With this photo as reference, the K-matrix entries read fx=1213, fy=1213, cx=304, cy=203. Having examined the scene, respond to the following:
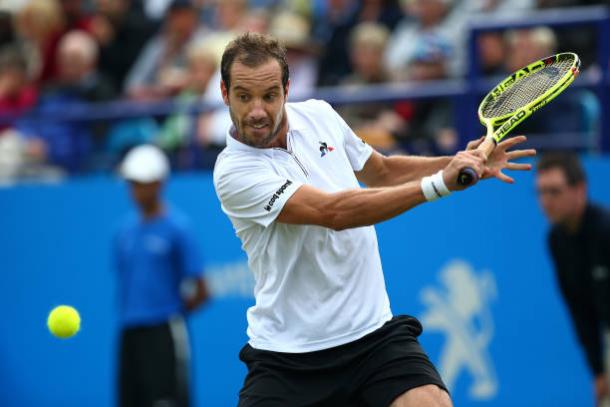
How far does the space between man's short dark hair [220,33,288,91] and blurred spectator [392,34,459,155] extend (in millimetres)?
4497

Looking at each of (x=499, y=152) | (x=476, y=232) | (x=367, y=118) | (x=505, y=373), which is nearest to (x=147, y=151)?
(x=367, y=118)

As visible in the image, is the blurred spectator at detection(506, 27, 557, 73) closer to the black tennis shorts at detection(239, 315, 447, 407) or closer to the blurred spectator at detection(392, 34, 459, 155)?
the blurred spectator at detection(392, 34, 459, 155)

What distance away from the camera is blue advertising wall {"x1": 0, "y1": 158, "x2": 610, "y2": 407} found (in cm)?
1021

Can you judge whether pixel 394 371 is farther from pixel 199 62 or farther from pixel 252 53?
pixel 199 62

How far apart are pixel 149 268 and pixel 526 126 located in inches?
130

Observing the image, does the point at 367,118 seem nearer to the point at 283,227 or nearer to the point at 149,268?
the point at 149,268

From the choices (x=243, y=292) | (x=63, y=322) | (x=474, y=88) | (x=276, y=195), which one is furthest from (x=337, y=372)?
(x=243, y=292)

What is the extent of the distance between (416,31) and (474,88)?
152cm

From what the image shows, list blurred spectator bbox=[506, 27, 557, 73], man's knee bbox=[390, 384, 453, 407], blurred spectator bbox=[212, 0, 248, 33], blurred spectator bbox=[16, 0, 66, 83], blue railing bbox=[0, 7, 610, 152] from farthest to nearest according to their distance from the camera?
1. blurred spectator bbox=[16, 0, 66, 83]
2. blurred spectator bbox=[212, 0, 248, 33]
3. blurred spectator bbox=[506, 27, 557, 73]
4. blue railing bbox=[0, 7, 610, 152]
5. man's knee bbox=[390, 384, 453, 407]

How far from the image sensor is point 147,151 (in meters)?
10.4

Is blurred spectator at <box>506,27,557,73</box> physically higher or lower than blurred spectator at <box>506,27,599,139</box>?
higher

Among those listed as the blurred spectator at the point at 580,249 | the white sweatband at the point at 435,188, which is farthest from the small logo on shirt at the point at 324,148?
the blurred spectator at the point at 580,249

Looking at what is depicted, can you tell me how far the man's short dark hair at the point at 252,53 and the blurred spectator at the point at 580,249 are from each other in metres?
3.20

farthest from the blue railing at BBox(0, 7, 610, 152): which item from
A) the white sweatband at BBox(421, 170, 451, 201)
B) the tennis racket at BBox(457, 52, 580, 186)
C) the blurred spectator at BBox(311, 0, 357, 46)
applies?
the white sweatband at BBox(421, 170, 451, 201)
